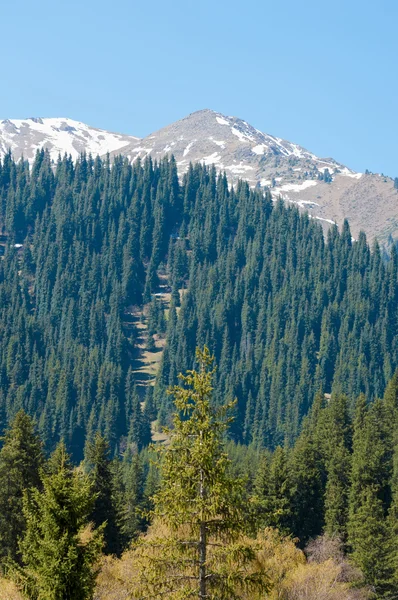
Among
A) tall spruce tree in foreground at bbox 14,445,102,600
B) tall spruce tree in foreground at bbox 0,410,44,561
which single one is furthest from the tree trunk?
tall spruce tree in foreground at bbox 0,410,44,561

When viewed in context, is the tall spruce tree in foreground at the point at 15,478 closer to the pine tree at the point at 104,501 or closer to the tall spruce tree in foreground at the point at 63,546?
the pine tree at the point at 104,501

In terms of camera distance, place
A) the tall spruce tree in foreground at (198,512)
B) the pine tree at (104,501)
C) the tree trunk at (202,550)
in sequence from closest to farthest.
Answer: the tall spruce tree in foreground at (198,512)
the tree trunk at (202,550)
the pine tree at (104,501)

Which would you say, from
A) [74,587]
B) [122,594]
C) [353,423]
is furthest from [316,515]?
[74,587]

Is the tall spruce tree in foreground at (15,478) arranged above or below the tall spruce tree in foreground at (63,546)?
below

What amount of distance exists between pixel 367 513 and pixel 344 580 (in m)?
7.57

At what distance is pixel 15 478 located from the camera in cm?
6228

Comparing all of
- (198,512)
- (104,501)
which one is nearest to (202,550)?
(198,512)

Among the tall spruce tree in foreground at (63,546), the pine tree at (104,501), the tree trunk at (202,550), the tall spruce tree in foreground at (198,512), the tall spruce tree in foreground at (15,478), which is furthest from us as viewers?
the pine tree at (104,501)

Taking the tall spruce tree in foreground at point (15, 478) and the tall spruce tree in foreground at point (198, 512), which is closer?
the tall spruce tree in foreground at point (198, 512)

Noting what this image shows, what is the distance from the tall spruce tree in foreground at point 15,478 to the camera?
61062mm

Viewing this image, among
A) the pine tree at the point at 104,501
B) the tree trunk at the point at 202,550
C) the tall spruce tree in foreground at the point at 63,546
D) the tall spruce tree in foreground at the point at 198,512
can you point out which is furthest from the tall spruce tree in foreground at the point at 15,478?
the tree trunk at the point at 202,550

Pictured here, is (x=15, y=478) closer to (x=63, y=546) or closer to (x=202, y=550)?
(x=63, y=546)

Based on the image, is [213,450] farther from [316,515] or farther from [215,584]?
[316,515]

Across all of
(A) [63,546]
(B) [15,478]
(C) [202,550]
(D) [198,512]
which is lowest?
(B) [15,478]
